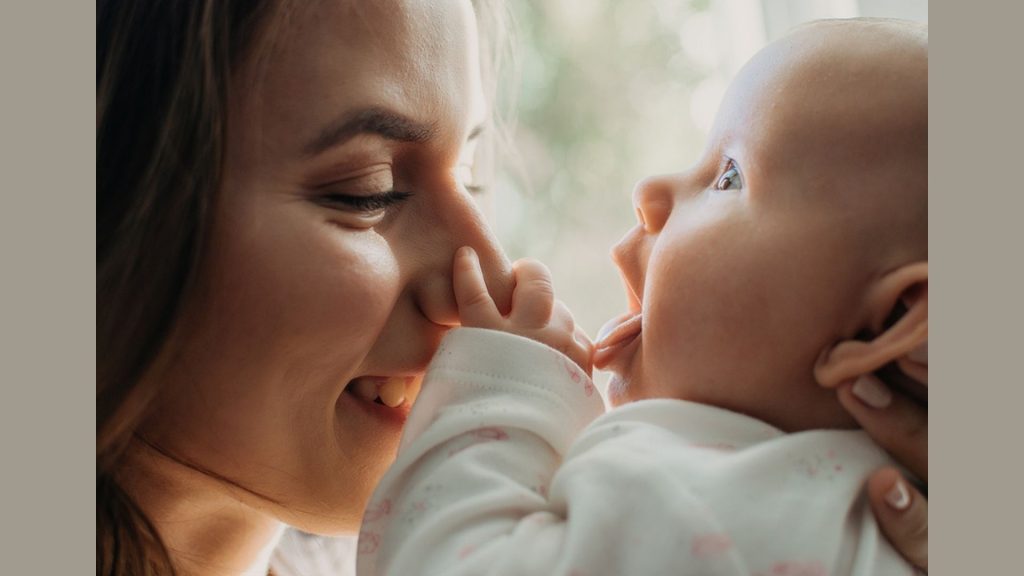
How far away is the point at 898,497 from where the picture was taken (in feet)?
2.98

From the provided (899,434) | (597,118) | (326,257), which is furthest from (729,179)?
(597,118)

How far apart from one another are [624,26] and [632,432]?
1.41 m

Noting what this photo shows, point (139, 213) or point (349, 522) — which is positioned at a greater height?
point (139, 213)

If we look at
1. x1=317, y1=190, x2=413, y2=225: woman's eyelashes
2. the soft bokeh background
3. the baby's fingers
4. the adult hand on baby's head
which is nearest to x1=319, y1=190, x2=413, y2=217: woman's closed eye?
x1=317, y1=190, x2=413, y2=225: woman's eyelashes

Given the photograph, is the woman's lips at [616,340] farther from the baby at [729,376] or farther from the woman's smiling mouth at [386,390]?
the woman's smiling mouth at [386,390]

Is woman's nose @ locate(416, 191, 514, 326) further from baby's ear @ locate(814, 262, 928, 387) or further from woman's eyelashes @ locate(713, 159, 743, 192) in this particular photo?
baby's ear @ locate(814, 262, 928, 387)

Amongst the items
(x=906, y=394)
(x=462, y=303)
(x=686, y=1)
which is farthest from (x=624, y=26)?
(x=906, y=394)

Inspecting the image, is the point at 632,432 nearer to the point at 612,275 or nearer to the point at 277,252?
the point at 277,252

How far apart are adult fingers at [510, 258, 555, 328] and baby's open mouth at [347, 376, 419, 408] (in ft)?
0.51

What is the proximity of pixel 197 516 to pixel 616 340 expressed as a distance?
57 centimetres

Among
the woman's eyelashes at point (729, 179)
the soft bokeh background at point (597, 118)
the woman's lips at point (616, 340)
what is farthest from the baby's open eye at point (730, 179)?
the soft bokeh background at point (597, 118)

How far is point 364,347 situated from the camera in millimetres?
1116

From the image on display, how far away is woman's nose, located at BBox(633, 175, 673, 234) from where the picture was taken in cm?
122

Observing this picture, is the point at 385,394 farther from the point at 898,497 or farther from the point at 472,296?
the point at 898,497
